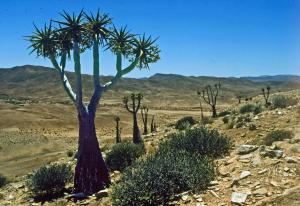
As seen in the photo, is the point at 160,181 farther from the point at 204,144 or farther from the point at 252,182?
the point at 204,144

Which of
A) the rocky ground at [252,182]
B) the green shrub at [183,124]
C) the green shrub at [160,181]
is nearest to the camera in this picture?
the rocky ground at [252,182]

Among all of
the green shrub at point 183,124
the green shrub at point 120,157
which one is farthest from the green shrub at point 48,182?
the green shrub at point 183,124

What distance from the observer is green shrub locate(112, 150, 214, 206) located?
11406 mm

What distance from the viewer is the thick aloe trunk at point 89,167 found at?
15750 mm

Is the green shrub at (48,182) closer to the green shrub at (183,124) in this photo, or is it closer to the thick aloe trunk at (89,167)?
the thick aloe trunk at (89,167)

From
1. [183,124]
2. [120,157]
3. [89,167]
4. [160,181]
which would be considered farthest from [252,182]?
[183,124]

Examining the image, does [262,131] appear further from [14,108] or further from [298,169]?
[14,108]

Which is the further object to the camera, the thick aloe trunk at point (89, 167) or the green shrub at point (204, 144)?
the green shrub at point (204, 144)

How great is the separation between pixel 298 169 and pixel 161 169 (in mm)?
3704


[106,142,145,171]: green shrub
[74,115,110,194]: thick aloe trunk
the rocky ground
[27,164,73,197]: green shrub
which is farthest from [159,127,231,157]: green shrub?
[27,164,73,197]: green shrub

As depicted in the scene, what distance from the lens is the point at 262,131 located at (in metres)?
22.3

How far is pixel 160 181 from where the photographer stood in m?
11.6

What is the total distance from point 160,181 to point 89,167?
16.6 ft

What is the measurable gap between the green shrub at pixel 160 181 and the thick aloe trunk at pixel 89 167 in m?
3.54
